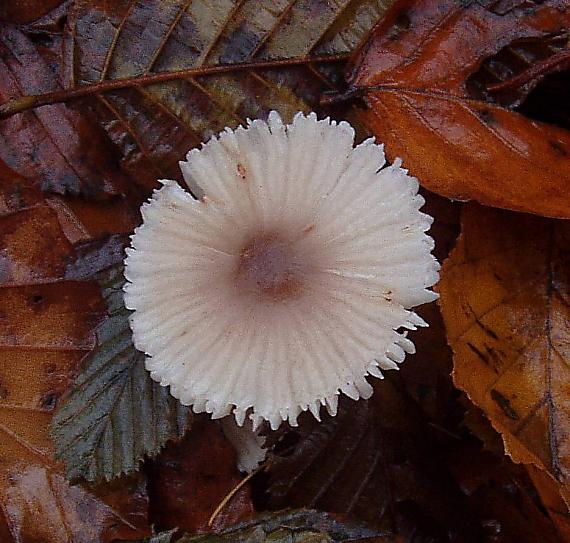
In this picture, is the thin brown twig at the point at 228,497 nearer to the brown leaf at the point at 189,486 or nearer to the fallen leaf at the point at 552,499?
the brown leaf at the point at 189,486

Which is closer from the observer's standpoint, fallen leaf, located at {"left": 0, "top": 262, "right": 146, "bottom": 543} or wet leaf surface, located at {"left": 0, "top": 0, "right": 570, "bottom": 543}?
wet leaf surface, located at {"left": 0, "top": 0, "right": 570, "bottom": 543}

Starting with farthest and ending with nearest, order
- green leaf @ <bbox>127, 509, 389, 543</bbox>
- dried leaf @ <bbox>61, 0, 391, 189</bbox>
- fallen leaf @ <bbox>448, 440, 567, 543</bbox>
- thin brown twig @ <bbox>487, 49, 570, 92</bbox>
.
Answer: fallen leaf @ <bbox>448, 440, 567, 543</bbox> < dried leaf @ <bbox>61, 0, 391, 189</bbox> < thin brown twig @ <bbox>487, 49, 570, 92</bbox> < green leaf @ <bbox>127, 509, 389, 543</bbox>

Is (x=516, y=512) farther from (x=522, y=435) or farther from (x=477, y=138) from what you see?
(x=477, y=138)

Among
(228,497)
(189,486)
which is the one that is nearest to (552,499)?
(228,497)

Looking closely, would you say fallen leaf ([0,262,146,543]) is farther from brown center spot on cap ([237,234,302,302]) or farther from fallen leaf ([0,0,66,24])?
fallen leaf ([0,0,66,24])

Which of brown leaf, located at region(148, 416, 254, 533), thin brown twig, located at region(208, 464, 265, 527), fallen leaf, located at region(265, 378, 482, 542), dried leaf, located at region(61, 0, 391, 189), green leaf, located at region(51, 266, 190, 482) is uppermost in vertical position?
dried leaf, located at region(61, 0, 391, 189)

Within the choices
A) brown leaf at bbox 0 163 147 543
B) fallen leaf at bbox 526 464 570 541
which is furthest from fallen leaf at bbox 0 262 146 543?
fallen leaf at bbox 526 464 570 541
